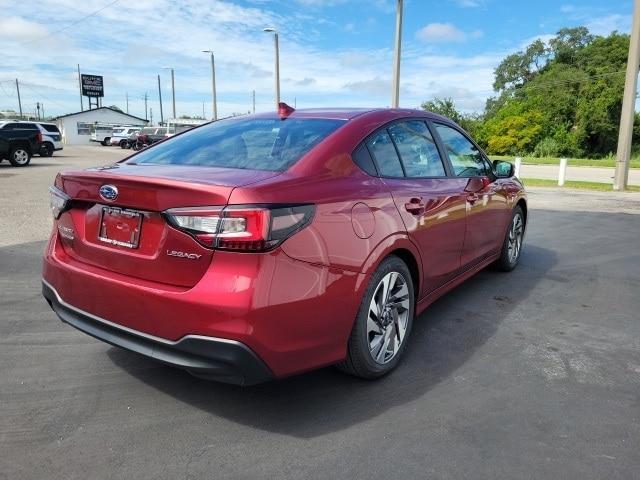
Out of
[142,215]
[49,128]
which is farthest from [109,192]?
[49,128]

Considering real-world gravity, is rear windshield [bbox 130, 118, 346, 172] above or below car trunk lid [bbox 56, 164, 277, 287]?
above

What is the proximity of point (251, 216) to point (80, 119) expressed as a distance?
72.3 metres

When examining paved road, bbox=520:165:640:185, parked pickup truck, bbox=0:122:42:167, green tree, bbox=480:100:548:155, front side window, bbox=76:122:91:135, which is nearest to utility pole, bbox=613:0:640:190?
paved road, bbox=520:165:640:185

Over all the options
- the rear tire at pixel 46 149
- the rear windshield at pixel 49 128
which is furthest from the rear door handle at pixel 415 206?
the rear windshield at pixel 49 128

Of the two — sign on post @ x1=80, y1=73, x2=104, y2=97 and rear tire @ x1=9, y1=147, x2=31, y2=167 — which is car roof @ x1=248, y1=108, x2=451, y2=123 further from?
sign on post @ x1=80, y1=73, x2=104, y2=97

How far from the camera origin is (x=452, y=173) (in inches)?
164

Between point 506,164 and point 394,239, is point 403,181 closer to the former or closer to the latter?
point 394,239

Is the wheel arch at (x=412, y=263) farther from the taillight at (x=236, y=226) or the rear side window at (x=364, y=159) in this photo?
the taillight at (x=236, y=226)

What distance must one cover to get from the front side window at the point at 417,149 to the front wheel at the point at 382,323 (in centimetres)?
74

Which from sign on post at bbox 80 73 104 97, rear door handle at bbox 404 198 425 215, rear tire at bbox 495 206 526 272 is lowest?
rear tire at bbox 495 206 526 272

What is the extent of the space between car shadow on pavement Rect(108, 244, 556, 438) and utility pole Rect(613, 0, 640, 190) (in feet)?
45.2

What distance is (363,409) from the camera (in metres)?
2.90

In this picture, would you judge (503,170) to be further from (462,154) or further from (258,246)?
(258,246)

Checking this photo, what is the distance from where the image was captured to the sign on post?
75550mm
